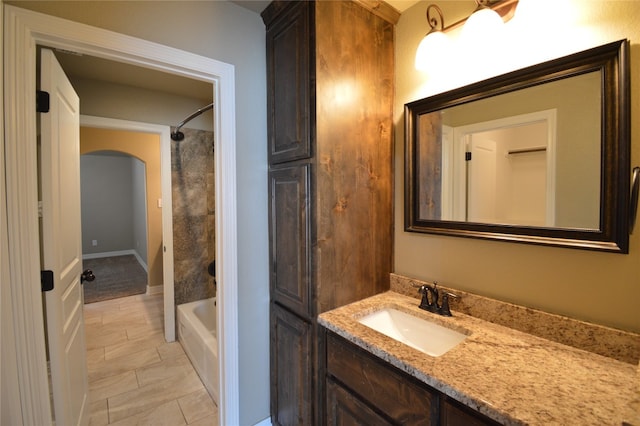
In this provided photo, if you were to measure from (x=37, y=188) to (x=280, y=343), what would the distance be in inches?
54.8

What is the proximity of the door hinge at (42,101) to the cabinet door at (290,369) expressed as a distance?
4.83ft

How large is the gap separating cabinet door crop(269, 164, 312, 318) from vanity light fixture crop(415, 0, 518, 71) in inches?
31.9

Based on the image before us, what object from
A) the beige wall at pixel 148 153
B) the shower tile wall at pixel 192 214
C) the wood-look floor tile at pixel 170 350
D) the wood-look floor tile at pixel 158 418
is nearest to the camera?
the wood-look floor tile at pixel 158 418

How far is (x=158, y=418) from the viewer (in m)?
1.84

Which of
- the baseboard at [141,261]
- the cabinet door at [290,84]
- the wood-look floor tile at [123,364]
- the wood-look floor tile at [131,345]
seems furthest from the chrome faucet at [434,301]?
the baseboard at [141,261]

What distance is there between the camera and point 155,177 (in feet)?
12.5

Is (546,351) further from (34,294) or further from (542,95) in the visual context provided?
(34,294)

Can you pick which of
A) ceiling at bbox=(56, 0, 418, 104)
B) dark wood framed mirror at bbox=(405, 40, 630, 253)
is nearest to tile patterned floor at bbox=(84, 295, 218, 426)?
dark wood framed mirror at bbox=(405, 40, 630, 253)

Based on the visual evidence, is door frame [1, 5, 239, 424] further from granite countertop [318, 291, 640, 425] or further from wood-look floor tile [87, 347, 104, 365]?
wood-look floor tile [87, 347, 104, 365]

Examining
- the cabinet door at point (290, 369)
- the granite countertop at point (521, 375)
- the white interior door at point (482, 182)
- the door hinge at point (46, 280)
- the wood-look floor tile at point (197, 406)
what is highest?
the white interior door at point (482, 182)

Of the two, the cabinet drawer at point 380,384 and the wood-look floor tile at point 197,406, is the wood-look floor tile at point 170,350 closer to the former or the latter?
the wood-look floor tile at point 197,406

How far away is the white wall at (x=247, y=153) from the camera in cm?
146

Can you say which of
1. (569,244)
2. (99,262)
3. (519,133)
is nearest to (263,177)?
(519,133)

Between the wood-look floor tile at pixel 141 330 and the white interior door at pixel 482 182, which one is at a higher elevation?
the white interior door at pixel 482 182
